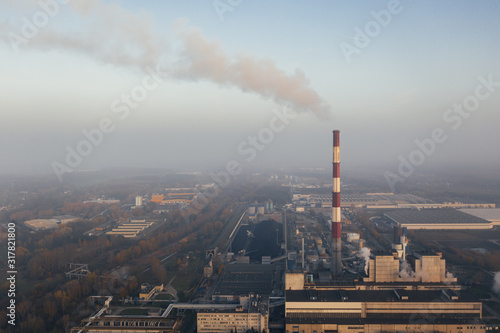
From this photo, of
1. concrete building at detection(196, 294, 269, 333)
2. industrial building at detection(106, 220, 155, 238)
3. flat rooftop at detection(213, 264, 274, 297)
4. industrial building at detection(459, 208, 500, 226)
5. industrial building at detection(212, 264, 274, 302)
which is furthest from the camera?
industrial building at detection(459, 208, 500, 226)

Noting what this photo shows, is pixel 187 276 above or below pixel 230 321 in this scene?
below

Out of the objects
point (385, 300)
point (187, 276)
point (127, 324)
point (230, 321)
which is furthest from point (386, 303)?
point (187, 276)

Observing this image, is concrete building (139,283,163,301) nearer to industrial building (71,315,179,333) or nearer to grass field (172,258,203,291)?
grass field (172,258,203,291)

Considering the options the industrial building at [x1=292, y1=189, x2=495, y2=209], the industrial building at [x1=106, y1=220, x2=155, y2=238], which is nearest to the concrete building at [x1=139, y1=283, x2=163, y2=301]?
the industrial building at [x1=106, y1=220, x2=155, y2=238]

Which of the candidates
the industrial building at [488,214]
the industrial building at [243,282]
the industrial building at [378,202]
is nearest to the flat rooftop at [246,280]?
the industrial building at [243,282]

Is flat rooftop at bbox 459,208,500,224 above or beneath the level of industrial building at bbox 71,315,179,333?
above

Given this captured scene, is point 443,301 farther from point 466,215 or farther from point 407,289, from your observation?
point 466,215

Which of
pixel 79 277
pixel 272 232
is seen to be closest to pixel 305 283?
pixel 79 277

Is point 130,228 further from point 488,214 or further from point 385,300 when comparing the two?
point 488,214
